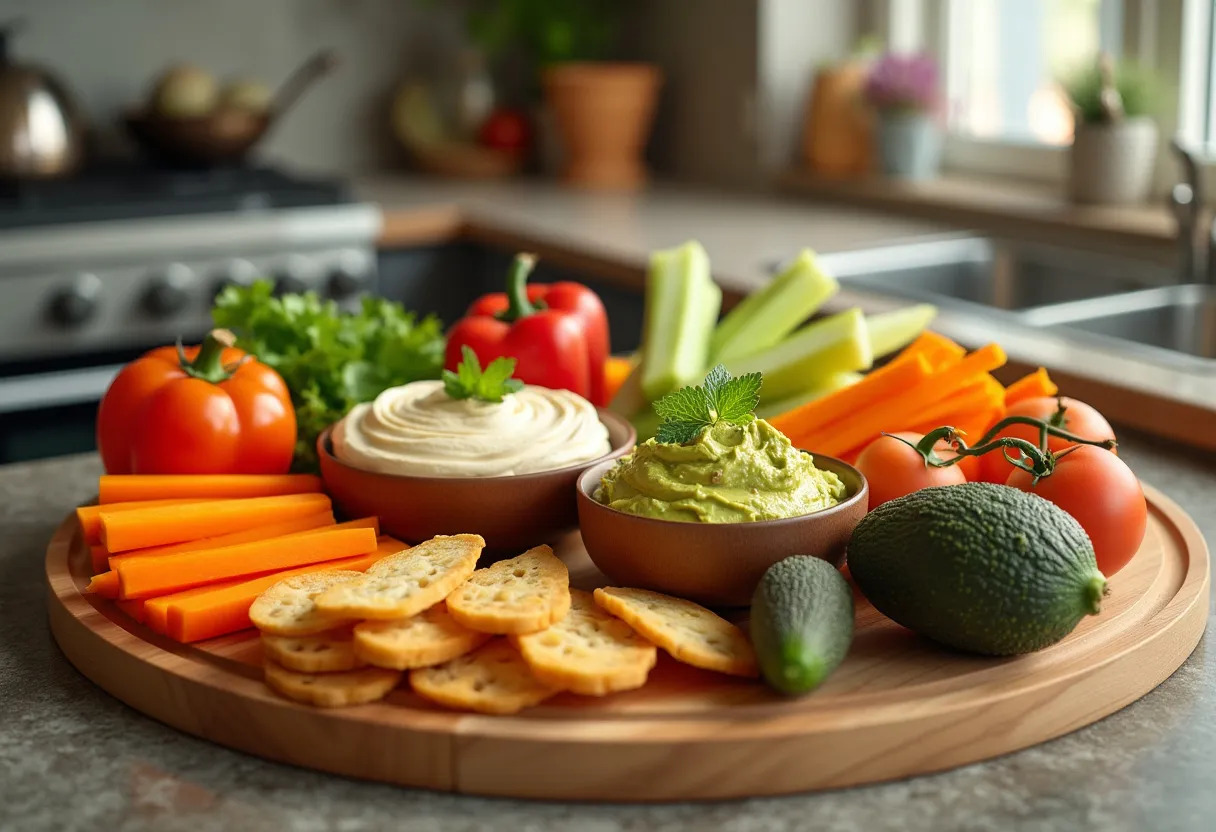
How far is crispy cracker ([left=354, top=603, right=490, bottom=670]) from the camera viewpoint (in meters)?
0.92

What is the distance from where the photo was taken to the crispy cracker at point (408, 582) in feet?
3.08

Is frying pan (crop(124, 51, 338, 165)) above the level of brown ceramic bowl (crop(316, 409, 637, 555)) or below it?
above

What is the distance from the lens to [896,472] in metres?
1.16

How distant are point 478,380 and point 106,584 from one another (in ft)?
1.17

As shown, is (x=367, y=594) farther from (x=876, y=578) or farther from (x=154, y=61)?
(x=154, y=61)

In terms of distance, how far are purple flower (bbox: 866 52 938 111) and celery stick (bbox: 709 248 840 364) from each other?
5.17ft

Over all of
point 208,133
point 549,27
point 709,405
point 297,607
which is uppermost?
point 549,27

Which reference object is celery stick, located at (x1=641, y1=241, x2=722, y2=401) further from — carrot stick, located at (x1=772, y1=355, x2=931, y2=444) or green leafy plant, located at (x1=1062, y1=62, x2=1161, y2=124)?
green leafy plant, located at (x1=1062, y1=62, x2=1161, y2=124)

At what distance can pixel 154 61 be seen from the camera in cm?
361

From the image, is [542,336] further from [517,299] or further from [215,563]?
[215,563]

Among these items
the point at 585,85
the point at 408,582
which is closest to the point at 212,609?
the point at 408,582

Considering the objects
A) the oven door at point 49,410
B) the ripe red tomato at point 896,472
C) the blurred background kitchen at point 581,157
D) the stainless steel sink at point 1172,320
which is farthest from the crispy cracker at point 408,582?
the oven door at point 49,410

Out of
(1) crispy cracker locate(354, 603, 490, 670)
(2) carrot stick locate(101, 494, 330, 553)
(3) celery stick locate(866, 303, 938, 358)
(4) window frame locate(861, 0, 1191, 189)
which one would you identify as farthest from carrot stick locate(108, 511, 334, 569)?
(4) window frame locate(861, 0, 1191, 189)

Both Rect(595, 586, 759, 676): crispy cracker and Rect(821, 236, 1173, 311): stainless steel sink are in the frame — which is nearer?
Rect(595, 586, 759, 676): crispy cracker
